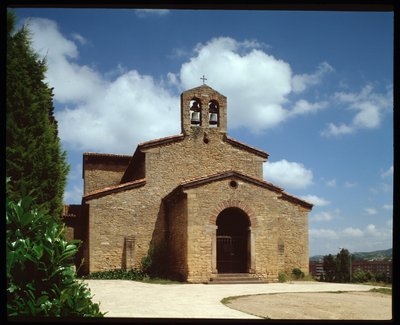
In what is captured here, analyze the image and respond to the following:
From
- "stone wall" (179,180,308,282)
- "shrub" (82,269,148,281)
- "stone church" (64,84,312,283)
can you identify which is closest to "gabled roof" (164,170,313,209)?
"stone church" (64,84,312,283)

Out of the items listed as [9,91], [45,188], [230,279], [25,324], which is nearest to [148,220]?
[230,279]

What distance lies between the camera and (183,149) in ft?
80.4

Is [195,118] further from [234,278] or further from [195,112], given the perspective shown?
[234,278]

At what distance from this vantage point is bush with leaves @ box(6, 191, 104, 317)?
808cm

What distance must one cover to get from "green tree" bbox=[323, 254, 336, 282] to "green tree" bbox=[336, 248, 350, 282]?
0.33 meters

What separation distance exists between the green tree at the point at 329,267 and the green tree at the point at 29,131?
18.8 m

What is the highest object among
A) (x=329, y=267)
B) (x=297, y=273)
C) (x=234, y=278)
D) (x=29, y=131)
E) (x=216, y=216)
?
(x=29, y=131)

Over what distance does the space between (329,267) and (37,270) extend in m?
20.7

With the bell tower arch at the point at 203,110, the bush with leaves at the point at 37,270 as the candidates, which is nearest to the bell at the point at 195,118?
the bell tower arch at the point at 203,110

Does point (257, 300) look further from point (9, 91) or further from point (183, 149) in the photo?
point (183, 149)

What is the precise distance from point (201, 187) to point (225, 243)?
3.43 meters

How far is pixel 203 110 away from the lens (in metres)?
24.3

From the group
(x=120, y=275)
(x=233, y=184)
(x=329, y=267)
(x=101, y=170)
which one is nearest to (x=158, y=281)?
(x=120, y=275)

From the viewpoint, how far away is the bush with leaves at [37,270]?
26.5 feet
